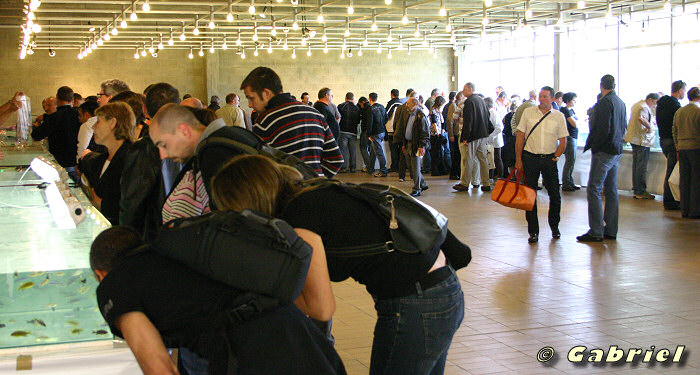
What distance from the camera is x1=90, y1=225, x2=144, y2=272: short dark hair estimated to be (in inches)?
73.5

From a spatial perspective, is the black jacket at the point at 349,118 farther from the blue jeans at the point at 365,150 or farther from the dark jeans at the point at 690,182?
the dark jeans at the point at 690,182

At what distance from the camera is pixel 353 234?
2.19 metres

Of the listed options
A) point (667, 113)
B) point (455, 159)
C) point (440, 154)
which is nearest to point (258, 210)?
point (667, 113)

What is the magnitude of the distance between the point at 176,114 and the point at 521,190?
4798 mm

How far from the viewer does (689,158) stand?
9281 millimetres

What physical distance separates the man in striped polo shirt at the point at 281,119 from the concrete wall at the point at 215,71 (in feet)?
74.1

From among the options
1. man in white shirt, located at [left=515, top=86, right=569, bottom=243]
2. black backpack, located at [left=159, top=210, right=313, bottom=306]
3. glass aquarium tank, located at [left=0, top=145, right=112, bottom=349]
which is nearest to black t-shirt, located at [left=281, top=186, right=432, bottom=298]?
black backpack, located at [left=159, top=210, right=313, bottom=306]

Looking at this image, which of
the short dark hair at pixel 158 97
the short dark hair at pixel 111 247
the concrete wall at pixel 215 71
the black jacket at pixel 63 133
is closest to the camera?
the short dark hair at pixel 111 247

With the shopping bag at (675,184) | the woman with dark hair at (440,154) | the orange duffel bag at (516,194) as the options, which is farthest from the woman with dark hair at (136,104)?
the woman with dark hair at (440,154)

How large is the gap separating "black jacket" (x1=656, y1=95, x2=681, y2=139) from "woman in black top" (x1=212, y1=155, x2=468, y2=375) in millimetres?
8442

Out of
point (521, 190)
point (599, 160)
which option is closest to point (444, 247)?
point (521, 190)

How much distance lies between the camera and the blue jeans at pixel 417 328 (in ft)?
7.56

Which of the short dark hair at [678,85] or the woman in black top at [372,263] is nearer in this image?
the woman in black top at [372,263]

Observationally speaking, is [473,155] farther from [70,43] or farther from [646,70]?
[70,43]
